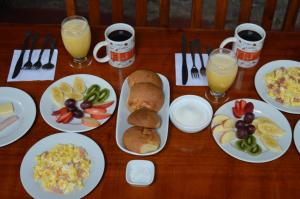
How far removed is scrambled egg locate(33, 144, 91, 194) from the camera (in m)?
0.93

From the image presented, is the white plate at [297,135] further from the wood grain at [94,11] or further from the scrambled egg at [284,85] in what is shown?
the wood grain at [94,11]

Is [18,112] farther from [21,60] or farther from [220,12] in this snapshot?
[220,12]

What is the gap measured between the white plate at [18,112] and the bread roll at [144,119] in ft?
1.00

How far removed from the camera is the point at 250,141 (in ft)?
3.34

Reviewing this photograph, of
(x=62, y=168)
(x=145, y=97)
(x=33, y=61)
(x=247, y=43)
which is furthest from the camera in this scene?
(x=33, y=61)

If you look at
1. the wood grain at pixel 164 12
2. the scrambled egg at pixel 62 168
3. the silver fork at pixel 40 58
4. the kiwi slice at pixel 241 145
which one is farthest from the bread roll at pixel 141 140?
the wood grain at pixel 164 12

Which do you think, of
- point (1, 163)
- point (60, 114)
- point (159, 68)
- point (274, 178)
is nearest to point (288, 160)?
point (274, 178)

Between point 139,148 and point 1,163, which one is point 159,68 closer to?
point 139,148

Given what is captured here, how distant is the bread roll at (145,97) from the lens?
106cm

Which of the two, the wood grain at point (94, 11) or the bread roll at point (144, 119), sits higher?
the wood grain at point (94, 11)

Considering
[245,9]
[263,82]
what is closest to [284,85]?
[263,82]

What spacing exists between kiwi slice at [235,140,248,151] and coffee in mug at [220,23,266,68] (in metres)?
0.32

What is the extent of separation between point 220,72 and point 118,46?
34 cm

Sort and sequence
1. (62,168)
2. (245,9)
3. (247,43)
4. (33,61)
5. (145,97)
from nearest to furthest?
(62,168) < (145,97) < (247,43) < (33,61) < (245,9)
